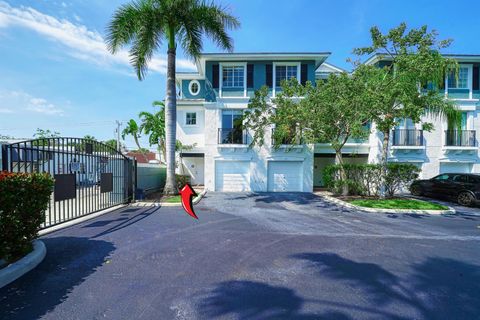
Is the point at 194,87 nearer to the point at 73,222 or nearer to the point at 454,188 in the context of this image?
the point at 73,222

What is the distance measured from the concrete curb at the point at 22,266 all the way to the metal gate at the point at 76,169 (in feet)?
4.27

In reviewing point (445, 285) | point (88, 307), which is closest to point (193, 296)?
point (88, 307)

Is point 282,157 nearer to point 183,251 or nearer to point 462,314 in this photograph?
point 183,251

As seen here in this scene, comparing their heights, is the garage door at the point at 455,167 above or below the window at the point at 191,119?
below

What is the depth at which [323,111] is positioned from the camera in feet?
34.3

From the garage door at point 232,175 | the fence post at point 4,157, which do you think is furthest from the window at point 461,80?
the fence post at point 4,157

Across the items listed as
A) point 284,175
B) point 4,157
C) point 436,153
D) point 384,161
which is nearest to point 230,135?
point 284,175

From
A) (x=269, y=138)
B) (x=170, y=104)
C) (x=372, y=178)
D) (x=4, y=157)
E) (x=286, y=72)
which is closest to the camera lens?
(x=4, y=157)

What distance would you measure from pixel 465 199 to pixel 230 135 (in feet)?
44.2

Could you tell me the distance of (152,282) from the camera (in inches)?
147

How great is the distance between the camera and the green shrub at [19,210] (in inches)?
153

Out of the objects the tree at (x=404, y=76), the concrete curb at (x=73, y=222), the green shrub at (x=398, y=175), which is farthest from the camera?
the green shrub at (x=398, y=175)

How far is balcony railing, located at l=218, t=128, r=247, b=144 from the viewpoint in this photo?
16.1 m

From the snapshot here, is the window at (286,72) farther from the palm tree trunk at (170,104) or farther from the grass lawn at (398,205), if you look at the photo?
the grass lawn at (398,205)
